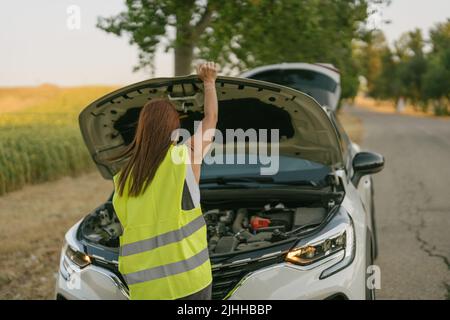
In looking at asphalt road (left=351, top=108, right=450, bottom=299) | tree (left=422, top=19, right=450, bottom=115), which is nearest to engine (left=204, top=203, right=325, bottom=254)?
asphalt road (left=351, top=108, right=450, bottom=299)

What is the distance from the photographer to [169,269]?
2480 mm

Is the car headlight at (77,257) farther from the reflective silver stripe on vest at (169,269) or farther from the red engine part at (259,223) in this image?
the red engine part at (259,223)

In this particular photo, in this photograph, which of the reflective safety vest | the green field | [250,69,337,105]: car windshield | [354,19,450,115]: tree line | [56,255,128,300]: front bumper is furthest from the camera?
[354,19,450,115]: tree line

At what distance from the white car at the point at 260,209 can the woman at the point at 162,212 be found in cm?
55

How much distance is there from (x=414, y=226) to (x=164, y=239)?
5.49m

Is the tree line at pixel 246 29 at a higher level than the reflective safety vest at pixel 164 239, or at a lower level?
higher

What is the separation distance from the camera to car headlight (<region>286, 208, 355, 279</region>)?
3.05 metres

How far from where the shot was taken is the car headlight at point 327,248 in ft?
10.0

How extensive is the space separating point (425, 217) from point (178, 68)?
15.1 ft

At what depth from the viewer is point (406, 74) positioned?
52219mm

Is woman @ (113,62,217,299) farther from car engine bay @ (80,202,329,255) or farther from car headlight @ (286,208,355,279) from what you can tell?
car engine bay @ (80,202,329,255)

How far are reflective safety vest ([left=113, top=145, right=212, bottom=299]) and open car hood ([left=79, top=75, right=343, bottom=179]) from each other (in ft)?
2.34

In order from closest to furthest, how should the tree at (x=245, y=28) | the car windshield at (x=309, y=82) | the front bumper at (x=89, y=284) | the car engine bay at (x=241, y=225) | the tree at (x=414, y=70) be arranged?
the front bumper at (x=89, y=284)
the car engine bay at (x=241, y=225)
the car windshield at (x=309, y=82)
the tree at (x=245, y=28)
the tree at (x=414, y=70)

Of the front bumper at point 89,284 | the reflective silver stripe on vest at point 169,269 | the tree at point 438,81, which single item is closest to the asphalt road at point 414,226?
the front bumper at point 89,284
